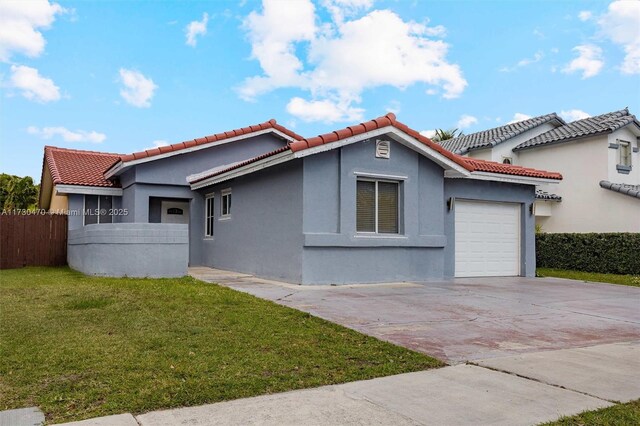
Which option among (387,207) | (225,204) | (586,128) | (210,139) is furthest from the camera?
(586,128)

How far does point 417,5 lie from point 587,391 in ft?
36.0

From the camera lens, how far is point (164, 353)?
5.22 metres

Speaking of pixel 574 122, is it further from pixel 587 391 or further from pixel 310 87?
pixel 587 391

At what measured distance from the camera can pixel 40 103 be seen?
15531 mm

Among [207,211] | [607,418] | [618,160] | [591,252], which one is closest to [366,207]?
[207,211]

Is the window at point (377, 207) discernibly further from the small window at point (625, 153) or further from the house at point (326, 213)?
the small window at point (625, 153)

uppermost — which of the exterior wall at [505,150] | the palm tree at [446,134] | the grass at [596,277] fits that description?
the palm tree at [446,134]

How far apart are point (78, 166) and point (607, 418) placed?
19.2 m

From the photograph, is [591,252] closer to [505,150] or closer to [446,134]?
[505,150]

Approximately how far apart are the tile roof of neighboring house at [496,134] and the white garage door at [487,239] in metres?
12.1

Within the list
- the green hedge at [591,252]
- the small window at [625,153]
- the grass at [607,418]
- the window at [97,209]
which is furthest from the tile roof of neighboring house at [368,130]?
the small window at [625,153]

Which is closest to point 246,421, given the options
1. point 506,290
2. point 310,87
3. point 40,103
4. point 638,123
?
point 506,290

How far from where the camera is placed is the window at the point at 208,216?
16828 millimetres

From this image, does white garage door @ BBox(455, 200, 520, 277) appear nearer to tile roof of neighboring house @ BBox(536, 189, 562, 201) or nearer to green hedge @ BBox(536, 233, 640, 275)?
green hedge @ BBox(536, 233, 640, 275)
